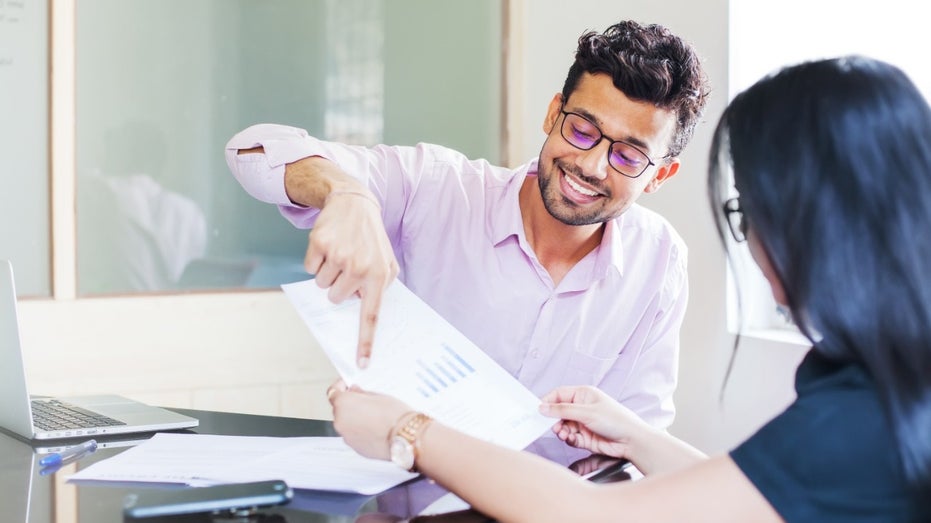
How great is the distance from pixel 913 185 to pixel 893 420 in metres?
0.22

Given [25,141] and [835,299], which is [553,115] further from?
[25,141]

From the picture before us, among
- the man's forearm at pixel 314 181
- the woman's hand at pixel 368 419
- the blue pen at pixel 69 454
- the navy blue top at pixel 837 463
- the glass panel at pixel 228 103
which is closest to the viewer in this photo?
the navy blue top at pixel 837 463

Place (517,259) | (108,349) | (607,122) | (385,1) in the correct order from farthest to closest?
(385,1)
(108,349)
(517,259)
(607,122)

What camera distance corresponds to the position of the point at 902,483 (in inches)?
34.8

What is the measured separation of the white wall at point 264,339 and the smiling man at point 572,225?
3.16ft

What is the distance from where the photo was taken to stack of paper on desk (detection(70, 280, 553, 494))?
121 cm

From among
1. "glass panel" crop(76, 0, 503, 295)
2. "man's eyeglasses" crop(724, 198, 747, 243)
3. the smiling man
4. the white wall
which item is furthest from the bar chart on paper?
"glass panel" crop(76, 0, 503, 295)

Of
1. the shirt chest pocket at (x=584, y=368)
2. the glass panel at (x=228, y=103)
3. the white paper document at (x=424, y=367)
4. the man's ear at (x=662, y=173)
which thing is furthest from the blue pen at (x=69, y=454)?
the glass panel at (x=228, y=103)

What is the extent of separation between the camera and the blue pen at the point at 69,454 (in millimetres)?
1333

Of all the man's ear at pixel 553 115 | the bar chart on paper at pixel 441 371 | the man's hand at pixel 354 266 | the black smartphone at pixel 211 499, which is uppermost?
the man's ear at pixel 553 115

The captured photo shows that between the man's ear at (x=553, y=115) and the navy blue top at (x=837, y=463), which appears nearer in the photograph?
the navy blue top at (x=837, y=463)

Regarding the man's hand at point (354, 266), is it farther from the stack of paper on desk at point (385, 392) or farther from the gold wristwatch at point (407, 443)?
the gold wristwatch at point (407, 443)

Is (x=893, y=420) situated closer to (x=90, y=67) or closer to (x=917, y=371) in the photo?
(x=917, y=371)

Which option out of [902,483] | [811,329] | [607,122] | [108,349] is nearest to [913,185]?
[811,329]
